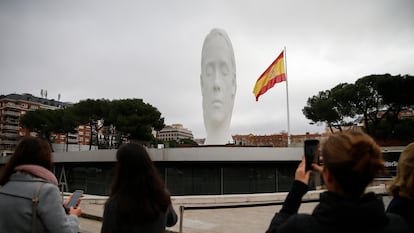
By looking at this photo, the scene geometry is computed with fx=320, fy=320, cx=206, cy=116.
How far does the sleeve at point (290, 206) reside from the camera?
1764mm

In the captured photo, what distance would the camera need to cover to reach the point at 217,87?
57.8 ft

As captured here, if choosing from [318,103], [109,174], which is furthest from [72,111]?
[318,103]

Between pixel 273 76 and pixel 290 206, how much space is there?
1815cm

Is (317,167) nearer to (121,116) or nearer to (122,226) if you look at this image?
(122,226)

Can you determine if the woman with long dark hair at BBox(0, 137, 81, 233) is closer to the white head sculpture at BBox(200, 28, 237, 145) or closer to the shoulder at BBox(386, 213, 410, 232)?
the shoulder at BBox(386, 213, 410, 232)

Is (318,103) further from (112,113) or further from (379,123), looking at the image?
(112,113)

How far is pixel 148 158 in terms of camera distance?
7.72 feet

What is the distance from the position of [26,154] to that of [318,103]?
40.1m

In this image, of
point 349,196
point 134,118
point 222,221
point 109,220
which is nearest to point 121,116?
point 134,118

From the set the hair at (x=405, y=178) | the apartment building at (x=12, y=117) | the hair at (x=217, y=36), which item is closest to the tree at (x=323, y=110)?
the hair at (x=217, y=36)

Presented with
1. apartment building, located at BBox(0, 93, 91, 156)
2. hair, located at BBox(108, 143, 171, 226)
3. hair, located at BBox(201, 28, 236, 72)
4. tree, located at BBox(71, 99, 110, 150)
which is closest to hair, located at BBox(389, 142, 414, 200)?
hair, located at BBox(108, 143, 171, 226)

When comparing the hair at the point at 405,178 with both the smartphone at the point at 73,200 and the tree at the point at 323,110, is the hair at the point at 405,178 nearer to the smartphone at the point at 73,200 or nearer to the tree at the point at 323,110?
the smartphone at the point at 73,200

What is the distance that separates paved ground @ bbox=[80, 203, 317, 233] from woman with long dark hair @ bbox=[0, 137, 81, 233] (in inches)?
221

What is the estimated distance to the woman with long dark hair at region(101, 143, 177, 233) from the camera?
2.18m
